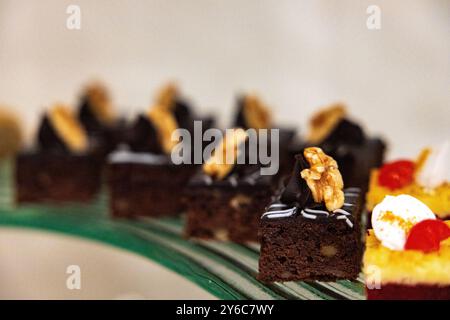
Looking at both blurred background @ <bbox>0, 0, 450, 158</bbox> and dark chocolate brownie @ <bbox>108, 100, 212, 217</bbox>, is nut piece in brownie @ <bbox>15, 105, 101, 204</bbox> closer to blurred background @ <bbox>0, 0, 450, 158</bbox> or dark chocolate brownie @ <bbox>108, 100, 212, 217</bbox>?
dark chocolate brownie @ <bbox>108, 100, 212, 217</bbox>

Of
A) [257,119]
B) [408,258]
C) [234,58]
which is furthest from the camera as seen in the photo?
[234,58]

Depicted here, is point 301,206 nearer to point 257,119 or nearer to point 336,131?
point 336,131

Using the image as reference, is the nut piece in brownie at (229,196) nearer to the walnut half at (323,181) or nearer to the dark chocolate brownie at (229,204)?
the dark chocolate brownie at (229,204)

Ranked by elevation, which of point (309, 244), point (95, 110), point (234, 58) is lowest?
point (309, 244)

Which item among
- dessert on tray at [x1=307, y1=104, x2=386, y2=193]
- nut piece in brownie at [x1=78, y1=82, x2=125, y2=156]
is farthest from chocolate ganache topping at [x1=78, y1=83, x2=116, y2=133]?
dessert on tray at [x1=307, y1=104, x2=386, y2=193]

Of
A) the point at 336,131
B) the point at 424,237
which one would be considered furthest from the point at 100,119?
the point at 424,237

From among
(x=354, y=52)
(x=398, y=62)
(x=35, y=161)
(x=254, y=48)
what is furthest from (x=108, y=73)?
(x=398, y=62)
